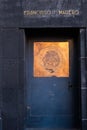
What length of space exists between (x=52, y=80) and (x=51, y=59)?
65cm

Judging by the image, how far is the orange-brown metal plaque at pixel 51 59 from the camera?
12.6 metres

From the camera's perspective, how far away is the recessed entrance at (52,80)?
12539 millimetres

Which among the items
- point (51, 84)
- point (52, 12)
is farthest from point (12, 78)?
point (52, 12)

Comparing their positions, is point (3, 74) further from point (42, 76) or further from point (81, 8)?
point (81, 8)

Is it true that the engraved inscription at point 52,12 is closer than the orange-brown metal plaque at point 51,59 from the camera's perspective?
Yes

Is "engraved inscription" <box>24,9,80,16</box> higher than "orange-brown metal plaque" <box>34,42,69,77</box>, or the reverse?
"engraved inscription" <box>24,9,80,16</box>

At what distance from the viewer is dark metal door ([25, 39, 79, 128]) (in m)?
12.5

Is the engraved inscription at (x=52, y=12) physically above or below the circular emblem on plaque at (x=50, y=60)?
above

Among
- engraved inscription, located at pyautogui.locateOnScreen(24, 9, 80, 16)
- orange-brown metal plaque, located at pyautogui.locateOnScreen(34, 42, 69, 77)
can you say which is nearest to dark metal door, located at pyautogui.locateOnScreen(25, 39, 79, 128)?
orange-brown metal plaque, located at pyautogui.locateOnScreen(34, 42, 69, 77)

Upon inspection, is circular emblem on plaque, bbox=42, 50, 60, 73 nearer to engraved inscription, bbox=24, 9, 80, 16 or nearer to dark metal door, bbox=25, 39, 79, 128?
dark metal door, bbox=25, 39, 79, 128

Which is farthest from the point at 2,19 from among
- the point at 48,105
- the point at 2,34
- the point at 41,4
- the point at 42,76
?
the point at 48,105

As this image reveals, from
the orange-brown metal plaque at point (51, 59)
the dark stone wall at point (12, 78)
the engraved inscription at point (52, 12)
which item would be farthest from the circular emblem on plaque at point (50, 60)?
the engraved inscription at point (52, 12)

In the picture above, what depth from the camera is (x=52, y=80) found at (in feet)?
41.3

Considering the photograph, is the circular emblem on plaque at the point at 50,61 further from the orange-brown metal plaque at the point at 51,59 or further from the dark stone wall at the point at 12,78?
the dark stone wall at the point at 12,78
